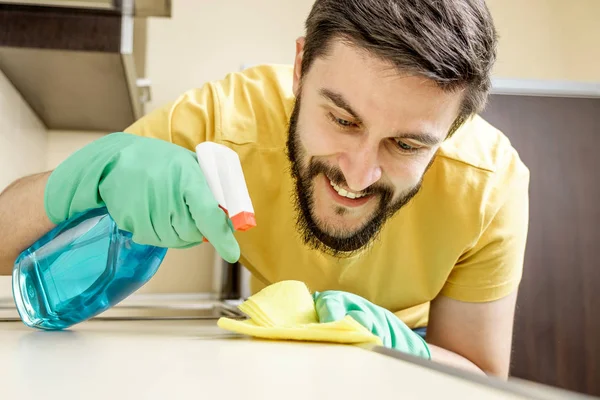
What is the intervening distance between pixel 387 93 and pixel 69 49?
0.62m

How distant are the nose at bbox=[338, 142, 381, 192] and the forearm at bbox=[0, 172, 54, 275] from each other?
407 millimetres

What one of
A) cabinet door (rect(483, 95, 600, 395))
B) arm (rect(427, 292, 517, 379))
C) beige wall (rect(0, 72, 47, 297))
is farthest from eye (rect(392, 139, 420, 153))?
cabinet door (rect(483, 95, 600, 395))

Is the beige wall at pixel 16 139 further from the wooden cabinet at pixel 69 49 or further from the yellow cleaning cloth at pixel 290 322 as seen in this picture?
the yellow cleaning cloth at pixel 290 322

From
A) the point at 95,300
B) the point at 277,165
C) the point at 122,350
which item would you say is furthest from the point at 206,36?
the point at 122,350

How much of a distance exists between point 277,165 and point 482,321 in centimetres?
46

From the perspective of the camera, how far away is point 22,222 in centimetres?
75

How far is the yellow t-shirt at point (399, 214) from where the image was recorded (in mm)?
984

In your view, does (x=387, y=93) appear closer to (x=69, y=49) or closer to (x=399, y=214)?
(x=399, y=214)

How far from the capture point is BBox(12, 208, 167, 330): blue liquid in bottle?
0.65 m

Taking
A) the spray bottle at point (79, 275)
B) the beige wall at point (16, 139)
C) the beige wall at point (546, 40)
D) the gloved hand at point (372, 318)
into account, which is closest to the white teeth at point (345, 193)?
the gloved hand at point (372, 318)

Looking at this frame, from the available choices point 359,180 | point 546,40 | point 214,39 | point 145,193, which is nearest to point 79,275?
point 145,193

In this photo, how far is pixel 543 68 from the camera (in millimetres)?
2027

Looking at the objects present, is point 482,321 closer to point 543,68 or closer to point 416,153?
point 416,153

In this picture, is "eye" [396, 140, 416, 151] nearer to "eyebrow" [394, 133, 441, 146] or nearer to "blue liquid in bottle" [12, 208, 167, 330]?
"eyebrow" [394, 133, 441, 146]
